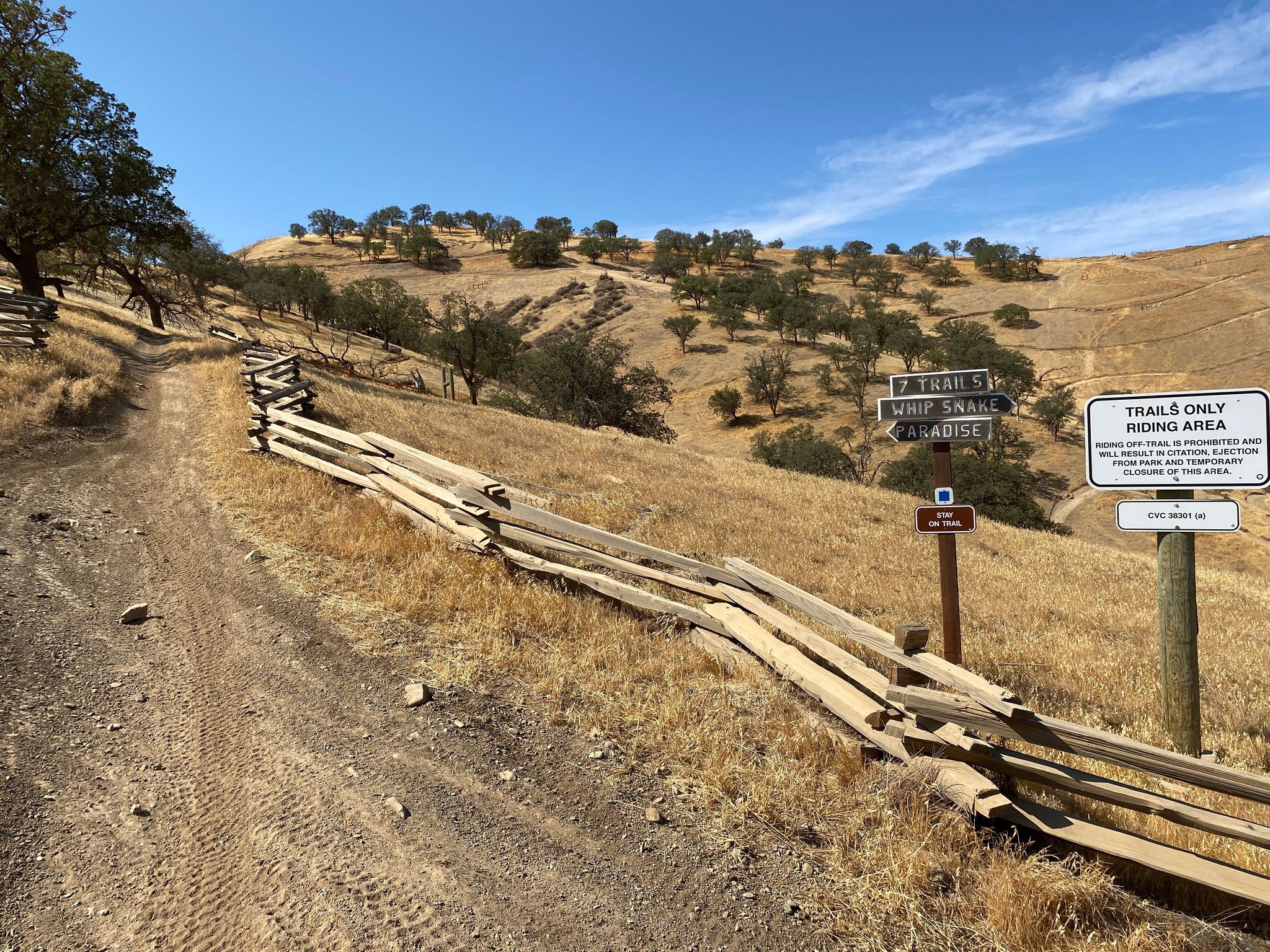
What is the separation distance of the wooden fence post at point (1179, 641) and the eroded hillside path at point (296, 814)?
12.4ft

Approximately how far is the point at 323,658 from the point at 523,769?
220 centimetres

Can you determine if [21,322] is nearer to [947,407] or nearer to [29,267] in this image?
[29,267]

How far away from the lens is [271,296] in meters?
57.8

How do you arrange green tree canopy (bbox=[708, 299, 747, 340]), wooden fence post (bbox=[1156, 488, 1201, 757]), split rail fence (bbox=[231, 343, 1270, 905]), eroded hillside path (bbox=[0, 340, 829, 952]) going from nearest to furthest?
eroded hillside path (bbox=[0, 340, 829, 952])
split rail fence (bbox=[231, 343, 1270, 905])
wooden fence post (bbox=[1156, 488, 1201, 757])
green tree canopy (bbox=[708, 299, 747, 340])

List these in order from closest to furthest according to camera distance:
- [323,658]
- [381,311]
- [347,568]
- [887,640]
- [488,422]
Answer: [887,640], [323,658], [347,568], [488,422], [381,311]

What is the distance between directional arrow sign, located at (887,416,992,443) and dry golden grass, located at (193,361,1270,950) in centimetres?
236

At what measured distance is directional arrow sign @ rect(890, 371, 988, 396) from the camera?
5.01m

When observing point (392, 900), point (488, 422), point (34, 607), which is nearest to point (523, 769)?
point (392, 900)

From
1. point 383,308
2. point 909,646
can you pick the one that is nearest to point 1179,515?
point 909,646

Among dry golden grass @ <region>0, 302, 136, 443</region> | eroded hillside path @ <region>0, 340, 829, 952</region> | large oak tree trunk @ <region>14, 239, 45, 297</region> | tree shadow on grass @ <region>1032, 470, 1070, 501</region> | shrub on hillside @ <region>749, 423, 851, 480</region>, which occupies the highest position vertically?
large oak tree trunk @ <region>14, 239, 45, 297</region>

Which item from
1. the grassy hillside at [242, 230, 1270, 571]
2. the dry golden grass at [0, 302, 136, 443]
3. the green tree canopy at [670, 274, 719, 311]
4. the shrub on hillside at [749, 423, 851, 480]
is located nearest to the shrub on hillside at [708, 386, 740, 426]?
the grassy hillside at [242, 230, 1270, 571]

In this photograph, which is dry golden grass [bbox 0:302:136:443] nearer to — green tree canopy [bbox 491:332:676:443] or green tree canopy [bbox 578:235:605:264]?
green tree canopy [bbox 491:332:676:443]

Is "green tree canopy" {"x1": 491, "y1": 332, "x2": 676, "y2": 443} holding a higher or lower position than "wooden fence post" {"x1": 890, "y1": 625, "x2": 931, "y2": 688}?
higher

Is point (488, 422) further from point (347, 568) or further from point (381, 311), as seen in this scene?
point (381, 311)
